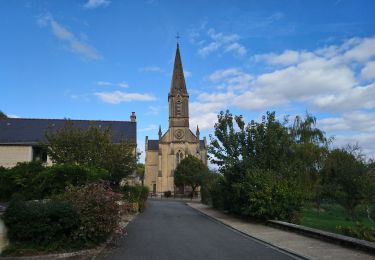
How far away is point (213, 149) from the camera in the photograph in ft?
90.0

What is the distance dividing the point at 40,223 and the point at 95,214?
1.70 m

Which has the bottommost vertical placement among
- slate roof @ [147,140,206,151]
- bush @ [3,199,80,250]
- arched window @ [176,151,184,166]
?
bush @ [3,199,80,250]

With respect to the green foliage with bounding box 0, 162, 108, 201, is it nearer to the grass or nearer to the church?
the grass

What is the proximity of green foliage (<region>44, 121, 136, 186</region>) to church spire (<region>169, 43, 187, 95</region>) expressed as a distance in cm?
5134

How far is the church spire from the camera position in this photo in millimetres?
84188

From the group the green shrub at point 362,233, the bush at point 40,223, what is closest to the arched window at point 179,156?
the green shrub at point 362,233

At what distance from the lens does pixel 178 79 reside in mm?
85438

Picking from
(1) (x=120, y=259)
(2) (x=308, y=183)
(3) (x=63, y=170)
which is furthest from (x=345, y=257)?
(2) (x=308, y=183)

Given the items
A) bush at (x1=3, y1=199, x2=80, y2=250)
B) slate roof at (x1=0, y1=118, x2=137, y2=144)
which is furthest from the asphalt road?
slate roof at (x1=0, y1=118, x2=137, y2=144)

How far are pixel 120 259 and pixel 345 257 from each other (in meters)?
6.24

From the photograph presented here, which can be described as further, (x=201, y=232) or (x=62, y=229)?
(x=201, y=232)

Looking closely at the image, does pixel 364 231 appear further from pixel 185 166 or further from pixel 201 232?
pixel 185 166

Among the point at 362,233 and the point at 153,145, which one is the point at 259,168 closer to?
the point at 362,233

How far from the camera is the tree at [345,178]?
106ft
